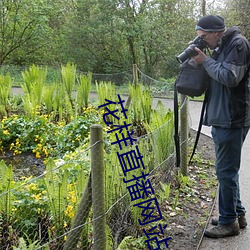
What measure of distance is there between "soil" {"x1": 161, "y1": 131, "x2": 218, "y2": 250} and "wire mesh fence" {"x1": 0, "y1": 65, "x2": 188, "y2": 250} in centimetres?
15

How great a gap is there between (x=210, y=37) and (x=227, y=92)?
473 millimetres

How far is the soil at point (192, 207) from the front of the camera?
132 inches

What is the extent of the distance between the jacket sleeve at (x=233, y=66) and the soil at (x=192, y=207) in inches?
56.4

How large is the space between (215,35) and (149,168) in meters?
1.50

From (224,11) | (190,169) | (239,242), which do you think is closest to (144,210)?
(239,242)

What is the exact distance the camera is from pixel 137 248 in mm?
3045

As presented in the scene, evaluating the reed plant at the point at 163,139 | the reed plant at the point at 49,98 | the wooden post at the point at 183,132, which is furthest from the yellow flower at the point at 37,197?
the reed plant at the point at 49,98

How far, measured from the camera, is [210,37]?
9.94 ft

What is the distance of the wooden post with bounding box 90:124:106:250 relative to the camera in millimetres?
2338

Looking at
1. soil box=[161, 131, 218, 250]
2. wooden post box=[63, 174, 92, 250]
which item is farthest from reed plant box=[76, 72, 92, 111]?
wooden post box=[63, 174, 92, 250]

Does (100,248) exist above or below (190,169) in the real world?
above

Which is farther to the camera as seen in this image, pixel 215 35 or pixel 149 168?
pixel 149 168

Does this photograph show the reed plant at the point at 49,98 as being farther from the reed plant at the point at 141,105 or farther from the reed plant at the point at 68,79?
the reed plant at the point at 141,105

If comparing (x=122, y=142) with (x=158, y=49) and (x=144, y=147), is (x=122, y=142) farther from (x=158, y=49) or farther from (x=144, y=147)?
(x=158, y=49)
